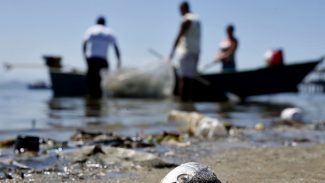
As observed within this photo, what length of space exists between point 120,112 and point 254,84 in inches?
236

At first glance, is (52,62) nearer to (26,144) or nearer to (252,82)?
(252,82)

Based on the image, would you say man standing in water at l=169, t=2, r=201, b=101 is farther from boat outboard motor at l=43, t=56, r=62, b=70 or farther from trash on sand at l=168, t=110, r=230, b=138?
boat outboard motor at l=43, t=56, r=62, b=70

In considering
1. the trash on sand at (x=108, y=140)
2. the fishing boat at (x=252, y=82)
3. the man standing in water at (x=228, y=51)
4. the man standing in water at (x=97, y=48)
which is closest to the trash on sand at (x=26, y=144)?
the trash on sand at (x=108, y=140)

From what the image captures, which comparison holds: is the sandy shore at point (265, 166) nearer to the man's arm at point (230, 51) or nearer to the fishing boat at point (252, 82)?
the fishing boat at point (252, 82)

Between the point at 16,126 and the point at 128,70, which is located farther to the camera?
the point at 128,70

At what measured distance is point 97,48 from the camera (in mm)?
12266

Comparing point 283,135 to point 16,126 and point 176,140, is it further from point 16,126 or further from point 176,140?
point 16,126

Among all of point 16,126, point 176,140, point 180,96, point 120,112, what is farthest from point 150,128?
point 180,96

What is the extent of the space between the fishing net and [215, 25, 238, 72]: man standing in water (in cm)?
183

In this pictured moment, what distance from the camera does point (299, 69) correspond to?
13.8 metres

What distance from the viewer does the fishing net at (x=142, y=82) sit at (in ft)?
43.2

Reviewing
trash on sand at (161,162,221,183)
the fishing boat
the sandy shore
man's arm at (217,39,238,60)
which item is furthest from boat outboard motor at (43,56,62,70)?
trash on sand at (161,162,221,183)

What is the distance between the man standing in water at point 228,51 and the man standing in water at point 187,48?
93.4 inches

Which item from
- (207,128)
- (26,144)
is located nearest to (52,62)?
(207,128)
